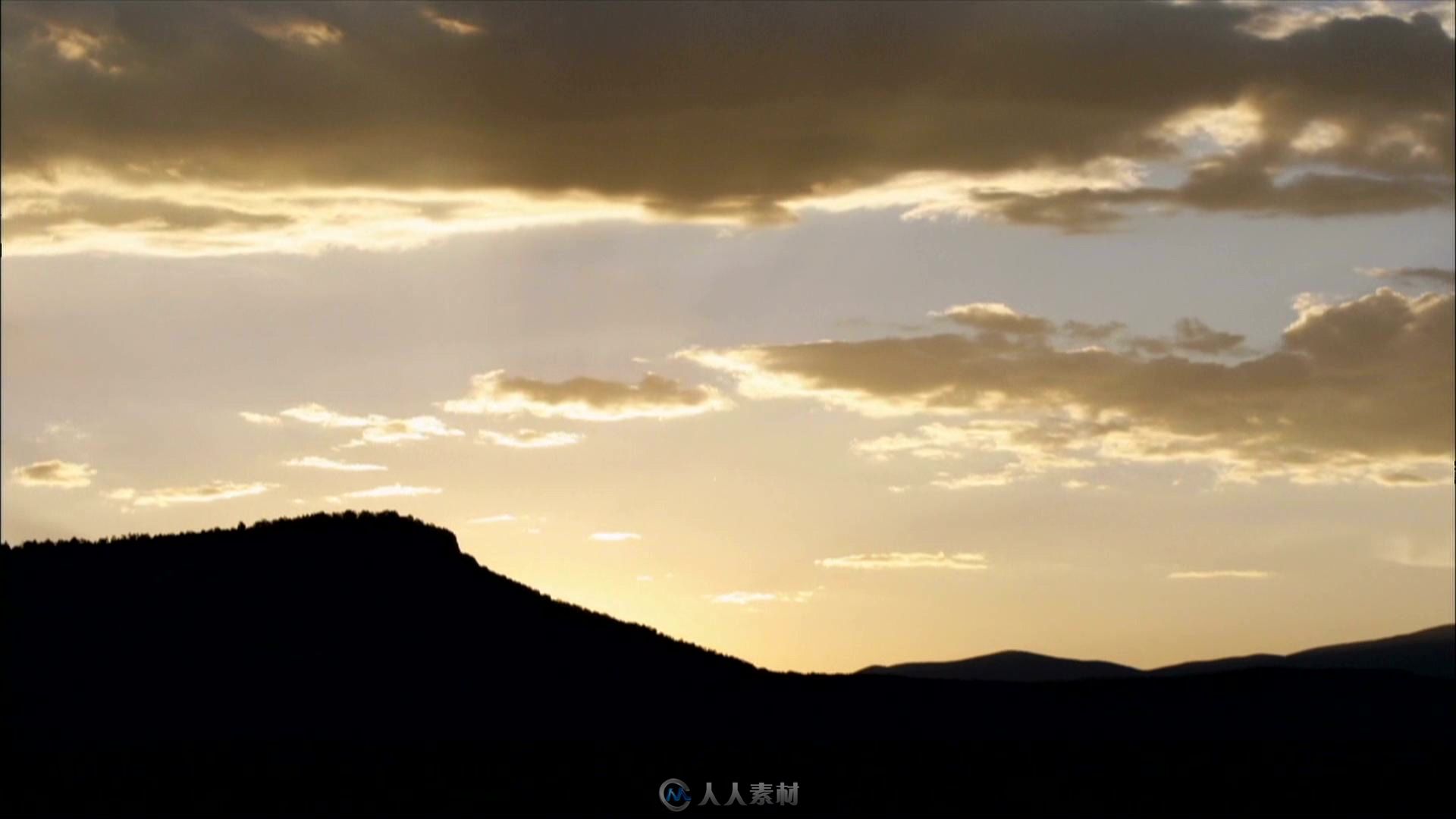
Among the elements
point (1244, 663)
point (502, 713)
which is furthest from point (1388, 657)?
point (502, 713)

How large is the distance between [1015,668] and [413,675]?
3968 inches

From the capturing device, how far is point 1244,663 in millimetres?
150750

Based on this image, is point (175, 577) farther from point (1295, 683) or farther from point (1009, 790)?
point (1295, 683)

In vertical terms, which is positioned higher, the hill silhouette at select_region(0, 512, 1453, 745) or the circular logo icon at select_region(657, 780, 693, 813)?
the hill silhouette at select_region(0, 512, 1453, 745)

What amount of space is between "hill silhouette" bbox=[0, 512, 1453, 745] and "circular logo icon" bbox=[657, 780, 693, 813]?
10.7m

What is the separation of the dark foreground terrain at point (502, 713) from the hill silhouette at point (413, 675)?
13 centimetres

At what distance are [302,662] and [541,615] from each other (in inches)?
472

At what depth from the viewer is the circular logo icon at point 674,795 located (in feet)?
162

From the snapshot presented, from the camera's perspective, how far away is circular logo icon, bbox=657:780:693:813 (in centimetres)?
4928

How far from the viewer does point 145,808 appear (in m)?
48.9
